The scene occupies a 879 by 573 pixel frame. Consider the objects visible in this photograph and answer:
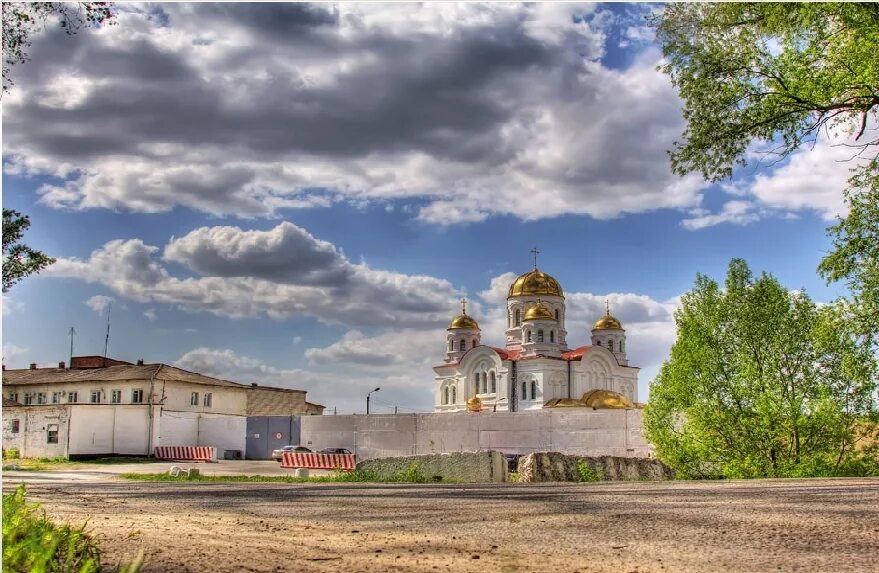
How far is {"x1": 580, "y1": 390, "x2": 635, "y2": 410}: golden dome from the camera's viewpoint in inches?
2458

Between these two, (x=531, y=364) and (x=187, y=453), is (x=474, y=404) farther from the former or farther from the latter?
(x=187, y=453)

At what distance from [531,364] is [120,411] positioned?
33.8 metres

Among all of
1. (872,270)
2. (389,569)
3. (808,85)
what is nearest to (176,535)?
(389,569)

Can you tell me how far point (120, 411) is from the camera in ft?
156

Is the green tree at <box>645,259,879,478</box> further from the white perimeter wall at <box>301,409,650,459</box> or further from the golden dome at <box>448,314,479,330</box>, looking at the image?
the golden dome at <box>448,314,479,330</box>

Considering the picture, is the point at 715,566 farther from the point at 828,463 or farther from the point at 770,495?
the point at 828,463

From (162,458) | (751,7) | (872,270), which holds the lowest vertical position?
(162,458)

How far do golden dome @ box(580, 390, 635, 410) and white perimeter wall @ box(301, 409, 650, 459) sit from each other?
2701 centimetres

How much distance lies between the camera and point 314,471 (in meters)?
30.2

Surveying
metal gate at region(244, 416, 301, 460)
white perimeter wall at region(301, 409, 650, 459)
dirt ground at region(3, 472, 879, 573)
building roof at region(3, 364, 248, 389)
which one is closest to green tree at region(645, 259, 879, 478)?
white perimeter wall at region(301, 409, 650, 459)

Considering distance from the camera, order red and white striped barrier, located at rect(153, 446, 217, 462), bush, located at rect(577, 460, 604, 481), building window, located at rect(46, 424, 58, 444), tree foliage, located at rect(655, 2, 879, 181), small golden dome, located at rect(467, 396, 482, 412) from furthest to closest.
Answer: small golden dome, located at rect(467, 396, 482, 412) → building window, located at rect(46, 424, 58, 444) → red and white striped barrier, located at rect(153, 446, 217, 462) → bush, located at rect(577, 460, 604, 481) → tree foliage, located at rect(655, 2, 879, 181)

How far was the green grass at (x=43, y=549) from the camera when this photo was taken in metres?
5.61

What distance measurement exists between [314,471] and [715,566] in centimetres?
2563

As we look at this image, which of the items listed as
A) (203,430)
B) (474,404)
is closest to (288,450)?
(203,430)
